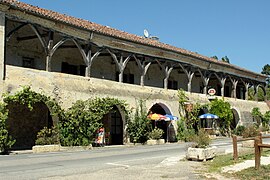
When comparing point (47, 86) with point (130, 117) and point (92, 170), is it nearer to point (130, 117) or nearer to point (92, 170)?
point (130, 117)

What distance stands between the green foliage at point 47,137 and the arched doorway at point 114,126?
6830 millimetres

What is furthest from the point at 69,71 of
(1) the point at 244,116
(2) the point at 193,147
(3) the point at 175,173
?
(1) the point at 244,116

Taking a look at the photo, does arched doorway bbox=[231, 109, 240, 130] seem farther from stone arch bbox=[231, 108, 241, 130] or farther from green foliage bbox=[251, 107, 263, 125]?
green foliage bbox=[251, 107, 263, 125]

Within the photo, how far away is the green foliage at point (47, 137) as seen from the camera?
60.4ft

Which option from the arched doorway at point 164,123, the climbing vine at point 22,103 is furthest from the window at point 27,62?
the arched doorway at point 164,123

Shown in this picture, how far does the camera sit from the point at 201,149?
43.0 feet

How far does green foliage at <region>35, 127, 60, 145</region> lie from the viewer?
18.4 meters

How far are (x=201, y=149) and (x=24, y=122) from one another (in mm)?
11647

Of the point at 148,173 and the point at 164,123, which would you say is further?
the point at 164,123

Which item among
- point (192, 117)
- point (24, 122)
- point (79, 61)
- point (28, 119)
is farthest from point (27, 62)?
point (192, 117)

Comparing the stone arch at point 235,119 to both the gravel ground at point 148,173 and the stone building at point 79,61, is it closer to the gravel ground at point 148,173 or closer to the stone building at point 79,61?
the stone building at point 79,61

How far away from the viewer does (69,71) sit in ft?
82.0

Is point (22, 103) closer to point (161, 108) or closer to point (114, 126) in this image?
point (114, 126)

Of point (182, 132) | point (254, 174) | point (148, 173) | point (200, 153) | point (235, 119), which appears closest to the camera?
point (254, 174)
